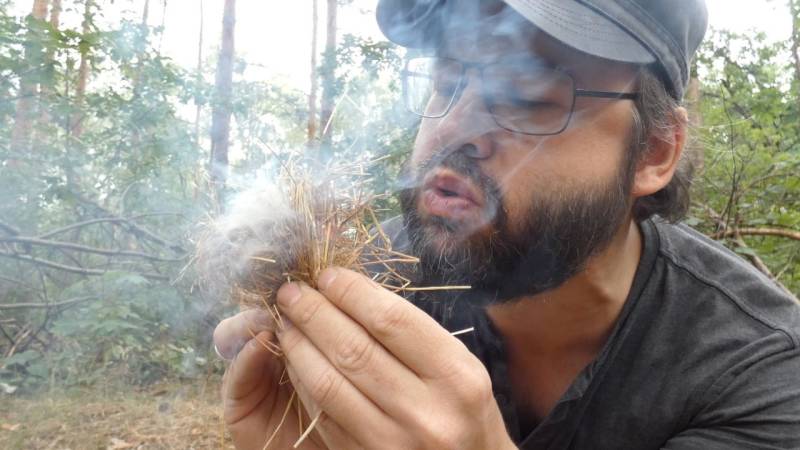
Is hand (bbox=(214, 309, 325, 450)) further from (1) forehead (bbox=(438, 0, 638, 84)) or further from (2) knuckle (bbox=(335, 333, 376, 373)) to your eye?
(1) forehead (bbox=(438, 0, 638, 84))

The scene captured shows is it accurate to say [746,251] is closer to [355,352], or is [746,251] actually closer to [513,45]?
[513,45]

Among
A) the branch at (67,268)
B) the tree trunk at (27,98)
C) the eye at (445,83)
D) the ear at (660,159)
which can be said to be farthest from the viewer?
the branch at (67,268)

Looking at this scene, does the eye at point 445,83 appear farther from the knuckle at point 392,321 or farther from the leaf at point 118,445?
the leaf at point 118,445

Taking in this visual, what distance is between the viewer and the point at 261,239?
1.31m

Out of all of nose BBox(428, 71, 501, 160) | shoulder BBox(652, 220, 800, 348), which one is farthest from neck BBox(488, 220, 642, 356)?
nose BBox(428, 71, 501, 160)

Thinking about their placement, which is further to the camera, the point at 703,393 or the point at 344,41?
the point at 344,41

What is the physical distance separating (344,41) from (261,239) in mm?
4403

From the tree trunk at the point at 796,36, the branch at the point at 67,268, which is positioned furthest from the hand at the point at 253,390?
the tree trunk at the point at 796,36

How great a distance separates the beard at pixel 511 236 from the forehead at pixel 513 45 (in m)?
0.30

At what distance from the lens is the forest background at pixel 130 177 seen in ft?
13.8

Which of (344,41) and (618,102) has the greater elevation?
(344,41)

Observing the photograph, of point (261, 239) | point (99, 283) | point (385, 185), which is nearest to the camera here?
point (261, 239)

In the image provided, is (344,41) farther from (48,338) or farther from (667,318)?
(667,318)

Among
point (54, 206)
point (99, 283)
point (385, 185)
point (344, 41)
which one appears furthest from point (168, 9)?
point (385, 185)
